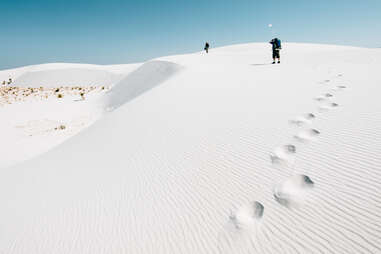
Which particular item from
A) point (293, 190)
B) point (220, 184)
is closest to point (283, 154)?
point (293, 190)

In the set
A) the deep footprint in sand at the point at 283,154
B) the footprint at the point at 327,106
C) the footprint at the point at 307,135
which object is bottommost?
the deep footprint in sand at the point at 283,154

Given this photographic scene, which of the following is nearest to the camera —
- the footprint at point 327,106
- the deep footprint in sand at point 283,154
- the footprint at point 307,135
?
the deep footprint in sand at point 283,154

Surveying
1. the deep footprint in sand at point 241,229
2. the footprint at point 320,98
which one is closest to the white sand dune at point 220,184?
the deep footprint in sand at point 241,229

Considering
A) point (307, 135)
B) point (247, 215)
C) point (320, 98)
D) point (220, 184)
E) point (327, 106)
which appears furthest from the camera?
point (320, 98)

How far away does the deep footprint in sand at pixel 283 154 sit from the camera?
102 inches

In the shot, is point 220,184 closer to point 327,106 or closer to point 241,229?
point 241,229

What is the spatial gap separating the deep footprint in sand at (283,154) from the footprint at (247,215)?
764mm

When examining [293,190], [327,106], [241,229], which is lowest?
[241,229]

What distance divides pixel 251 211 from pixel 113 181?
209cm

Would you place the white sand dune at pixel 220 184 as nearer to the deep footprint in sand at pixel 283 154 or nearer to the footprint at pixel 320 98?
the deep footprint in sand at pixel 283 154

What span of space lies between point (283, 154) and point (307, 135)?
0.60m

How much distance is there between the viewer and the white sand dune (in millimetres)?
1785

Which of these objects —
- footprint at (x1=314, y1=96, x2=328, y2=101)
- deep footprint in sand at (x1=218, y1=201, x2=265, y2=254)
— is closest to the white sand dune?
deep footprint in sand at (x1=218, y1=201, x2=265, y2=254)

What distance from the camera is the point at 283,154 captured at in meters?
2.73
